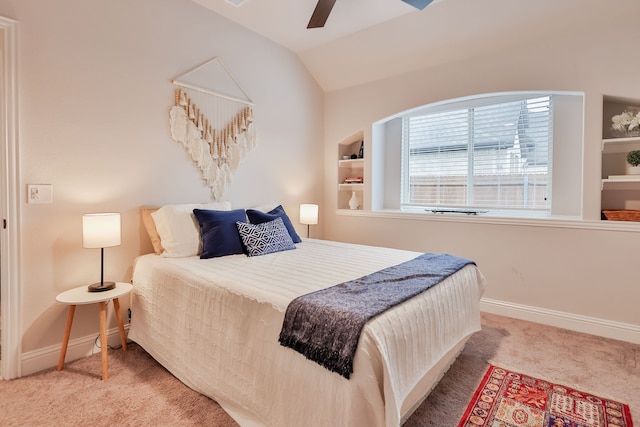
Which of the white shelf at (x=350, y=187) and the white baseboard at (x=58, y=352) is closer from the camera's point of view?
the white baseboard at (x=58, y=352)

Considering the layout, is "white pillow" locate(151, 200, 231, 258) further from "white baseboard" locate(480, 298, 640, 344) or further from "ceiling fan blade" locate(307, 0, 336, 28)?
"white baseboard" locate(480, 298, 640, 344)

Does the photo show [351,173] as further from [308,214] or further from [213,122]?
[213,122]

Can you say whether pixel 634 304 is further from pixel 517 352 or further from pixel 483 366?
pixel 483 366

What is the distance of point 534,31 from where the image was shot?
2.88 metres

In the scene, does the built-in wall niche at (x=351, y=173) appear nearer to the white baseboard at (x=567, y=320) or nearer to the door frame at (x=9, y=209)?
the white baseboard at (x=567, y=320)

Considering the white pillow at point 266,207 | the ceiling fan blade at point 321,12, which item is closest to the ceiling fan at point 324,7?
the ceiling fan blade at point 321,12

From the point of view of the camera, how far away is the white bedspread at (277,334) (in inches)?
49.8

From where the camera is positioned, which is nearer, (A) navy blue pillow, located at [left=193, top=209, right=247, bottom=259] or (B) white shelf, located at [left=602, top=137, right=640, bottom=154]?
(A) navy blue pillow, located at [left=193, top=209, right=247, bottom=259]

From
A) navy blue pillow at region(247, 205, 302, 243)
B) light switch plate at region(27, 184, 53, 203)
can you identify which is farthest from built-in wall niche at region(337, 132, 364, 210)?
light switch plate at region(27, 184, 53, 203)

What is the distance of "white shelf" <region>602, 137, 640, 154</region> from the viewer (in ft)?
8.70

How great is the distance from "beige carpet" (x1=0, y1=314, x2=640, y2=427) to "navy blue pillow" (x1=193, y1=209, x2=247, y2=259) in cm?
87

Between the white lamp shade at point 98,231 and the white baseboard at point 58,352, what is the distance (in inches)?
30.5

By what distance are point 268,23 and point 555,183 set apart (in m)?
3.30

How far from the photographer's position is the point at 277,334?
151cm
